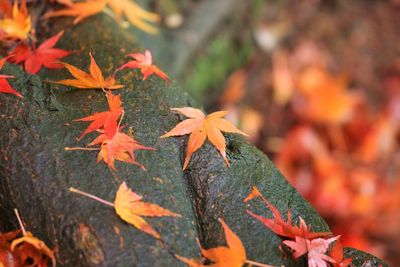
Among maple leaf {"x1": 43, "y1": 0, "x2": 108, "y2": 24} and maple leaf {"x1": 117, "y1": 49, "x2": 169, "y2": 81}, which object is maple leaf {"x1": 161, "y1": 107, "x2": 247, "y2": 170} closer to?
maple leaf {"x1": 117, "y1": 49, "x2": 169, "y2": 81}

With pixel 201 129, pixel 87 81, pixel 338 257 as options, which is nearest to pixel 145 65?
pixel 87 81

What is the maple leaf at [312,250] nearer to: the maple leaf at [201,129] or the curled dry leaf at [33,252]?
the maple leaf at [201,129]

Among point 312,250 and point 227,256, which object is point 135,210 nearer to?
point 227,256

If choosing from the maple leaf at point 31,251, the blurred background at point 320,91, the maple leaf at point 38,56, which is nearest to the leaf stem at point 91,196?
the maple leaf at point 31,251

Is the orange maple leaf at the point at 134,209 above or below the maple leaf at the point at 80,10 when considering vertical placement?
below

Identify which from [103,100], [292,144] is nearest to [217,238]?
[103,100]

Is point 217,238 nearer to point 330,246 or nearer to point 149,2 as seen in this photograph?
point 330,246
